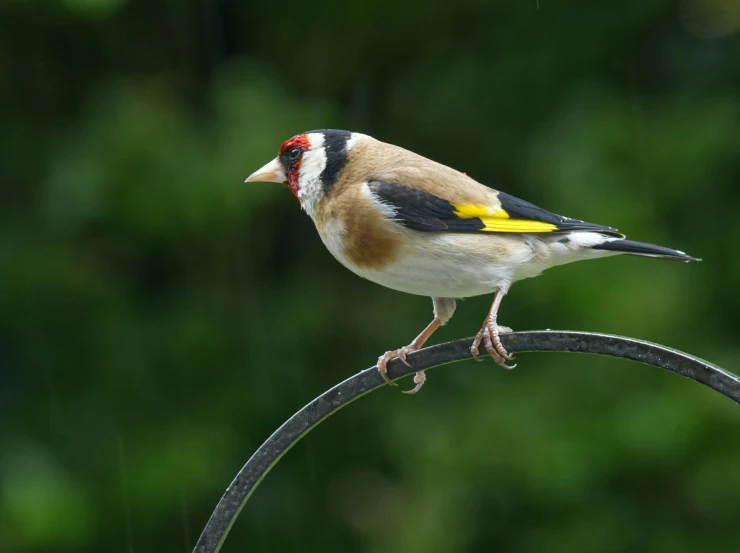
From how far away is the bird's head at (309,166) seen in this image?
241cm

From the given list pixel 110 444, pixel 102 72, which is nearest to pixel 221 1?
pixel 102 72

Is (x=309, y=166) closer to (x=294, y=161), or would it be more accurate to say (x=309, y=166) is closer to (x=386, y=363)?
(x=294, y=161)

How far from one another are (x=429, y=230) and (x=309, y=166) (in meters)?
0.38

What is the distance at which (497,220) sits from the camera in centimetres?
227

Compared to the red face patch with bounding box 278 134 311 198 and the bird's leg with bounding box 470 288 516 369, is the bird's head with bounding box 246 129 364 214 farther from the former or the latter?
the bird's leg with bounding box 470 288 516 369

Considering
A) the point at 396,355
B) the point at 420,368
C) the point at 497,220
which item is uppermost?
the point at 497,220

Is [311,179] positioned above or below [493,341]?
above

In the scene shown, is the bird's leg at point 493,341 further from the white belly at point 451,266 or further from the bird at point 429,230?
the white belly at point 451,266

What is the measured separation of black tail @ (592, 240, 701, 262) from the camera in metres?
2.05

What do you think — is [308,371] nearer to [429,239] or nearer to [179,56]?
[179,56]

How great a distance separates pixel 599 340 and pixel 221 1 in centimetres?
366

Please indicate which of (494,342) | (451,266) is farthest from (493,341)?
(451,266)

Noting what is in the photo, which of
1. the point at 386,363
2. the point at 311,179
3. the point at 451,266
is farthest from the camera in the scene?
the point at 311,179

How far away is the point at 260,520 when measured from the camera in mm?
4543
